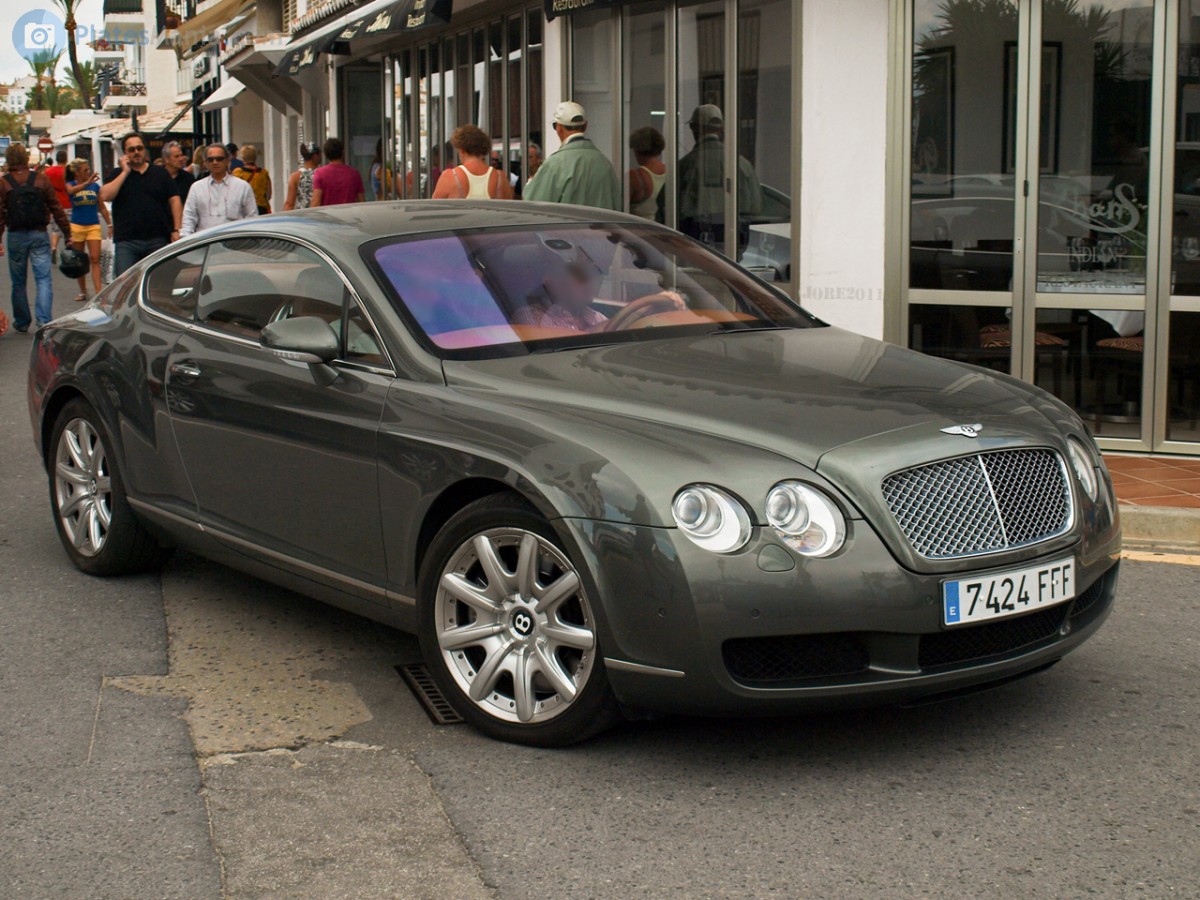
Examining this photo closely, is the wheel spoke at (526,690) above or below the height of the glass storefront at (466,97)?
below

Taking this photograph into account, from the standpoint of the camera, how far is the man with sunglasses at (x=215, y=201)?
13.5 metres

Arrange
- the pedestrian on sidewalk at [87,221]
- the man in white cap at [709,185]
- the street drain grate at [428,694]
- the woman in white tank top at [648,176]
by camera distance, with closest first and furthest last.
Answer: the street drain grate at [428,694]
the man in white cap at [709,185]
the woman in white tank top at [648,176]
the pedestrian on sidewalk at [87,221]

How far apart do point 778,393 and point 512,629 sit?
0.96m

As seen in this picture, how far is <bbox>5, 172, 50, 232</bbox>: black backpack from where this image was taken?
1620 cm

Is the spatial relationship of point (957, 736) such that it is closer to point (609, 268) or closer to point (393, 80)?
point (609, 268)

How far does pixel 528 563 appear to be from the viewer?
420 cm

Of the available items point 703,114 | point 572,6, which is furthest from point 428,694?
point 572,6

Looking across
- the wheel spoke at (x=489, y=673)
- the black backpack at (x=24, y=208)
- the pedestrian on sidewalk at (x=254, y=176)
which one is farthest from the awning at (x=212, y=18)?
the wheel spoke at (x=489, y=673)

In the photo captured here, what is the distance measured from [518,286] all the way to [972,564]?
5.79 feet

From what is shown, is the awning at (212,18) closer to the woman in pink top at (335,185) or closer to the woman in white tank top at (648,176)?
the woman in pink top at (335,185)

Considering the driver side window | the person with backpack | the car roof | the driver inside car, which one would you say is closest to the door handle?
the driver side window

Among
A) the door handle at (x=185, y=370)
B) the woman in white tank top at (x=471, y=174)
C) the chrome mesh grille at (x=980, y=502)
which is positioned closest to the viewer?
the chrome mesh grille at (x=980, y=502)

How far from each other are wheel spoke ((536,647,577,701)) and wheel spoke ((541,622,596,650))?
0.04 m

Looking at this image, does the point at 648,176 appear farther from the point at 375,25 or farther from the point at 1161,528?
the point at 1161,528
